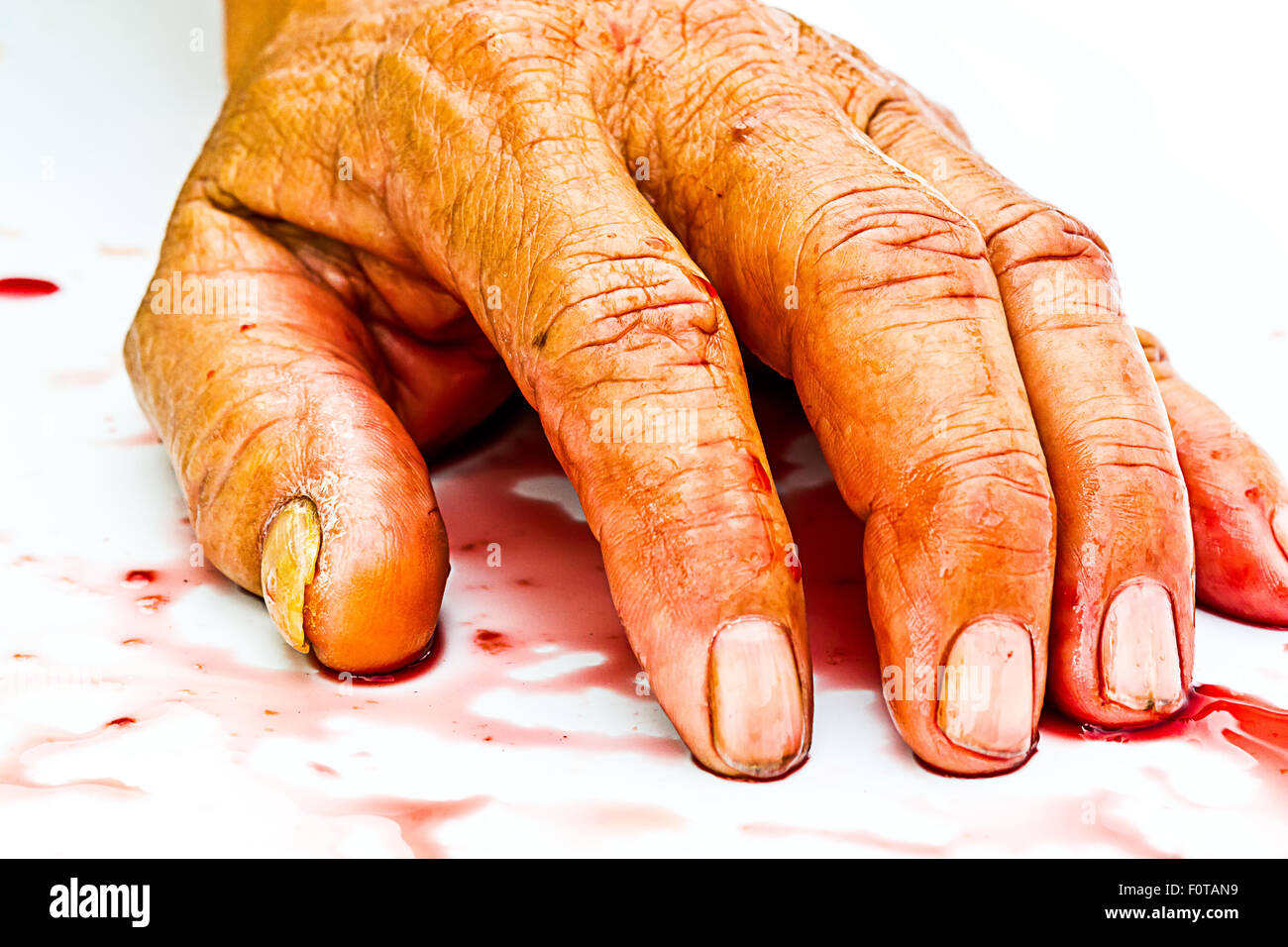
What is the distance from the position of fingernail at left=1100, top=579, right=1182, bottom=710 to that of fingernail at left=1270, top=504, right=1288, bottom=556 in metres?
0.20

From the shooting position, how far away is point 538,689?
88 centimetres

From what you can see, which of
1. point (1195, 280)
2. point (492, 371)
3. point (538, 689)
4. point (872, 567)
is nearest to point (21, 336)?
point (492, 371)

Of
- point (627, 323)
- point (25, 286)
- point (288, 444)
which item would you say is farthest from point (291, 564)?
point (25, 286)

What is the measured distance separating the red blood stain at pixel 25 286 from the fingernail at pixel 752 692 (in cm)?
104

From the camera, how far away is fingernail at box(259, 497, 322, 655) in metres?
0.85

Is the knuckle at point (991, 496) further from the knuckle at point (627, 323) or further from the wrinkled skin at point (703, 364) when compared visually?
the knuckle at point (627, 323)

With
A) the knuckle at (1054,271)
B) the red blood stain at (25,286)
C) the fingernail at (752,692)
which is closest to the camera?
the fingernail at (752,692)

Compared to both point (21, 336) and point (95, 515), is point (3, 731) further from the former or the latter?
point (21, 336)

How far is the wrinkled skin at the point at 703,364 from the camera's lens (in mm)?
786

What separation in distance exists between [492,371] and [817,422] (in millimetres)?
393

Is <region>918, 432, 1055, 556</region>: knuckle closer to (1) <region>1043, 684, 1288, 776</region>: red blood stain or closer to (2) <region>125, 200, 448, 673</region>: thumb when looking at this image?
(1) <region>1043, 684, 1288, 776</region>: red blood stain

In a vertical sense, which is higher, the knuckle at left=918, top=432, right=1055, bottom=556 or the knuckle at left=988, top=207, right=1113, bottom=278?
the knuckle at left=988, top=207, right=1113, bottom=278

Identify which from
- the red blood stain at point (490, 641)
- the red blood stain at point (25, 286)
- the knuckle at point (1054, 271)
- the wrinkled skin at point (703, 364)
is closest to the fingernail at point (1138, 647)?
the wrinkled skin at point (703, 364)

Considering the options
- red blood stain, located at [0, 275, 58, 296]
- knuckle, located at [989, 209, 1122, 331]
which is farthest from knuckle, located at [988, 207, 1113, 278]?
red blood stain, located at [0, 275, 58, 296]
